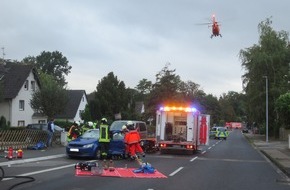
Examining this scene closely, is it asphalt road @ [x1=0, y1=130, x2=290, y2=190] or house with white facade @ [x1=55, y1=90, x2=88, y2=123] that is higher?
house with white facade @ [x1=55, y1=90, x2=88, y2=123]

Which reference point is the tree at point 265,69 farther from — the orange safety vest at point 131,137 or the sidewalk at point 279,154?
the orange safety vest at point 131,137

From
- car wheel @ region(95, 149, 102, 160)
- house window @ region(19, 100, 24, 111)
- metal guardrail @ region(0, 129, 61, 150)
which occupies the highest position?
house window @ region(19, 100, 24, 111)

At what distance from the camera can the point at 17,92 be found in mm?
53188

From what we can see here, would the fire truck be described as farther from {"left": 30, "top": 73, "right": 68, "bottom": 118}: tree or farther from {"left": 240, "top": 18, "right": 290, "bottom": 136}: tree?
{"left": 240, "top": 18, "right": 290, "bottom": 136}: tree

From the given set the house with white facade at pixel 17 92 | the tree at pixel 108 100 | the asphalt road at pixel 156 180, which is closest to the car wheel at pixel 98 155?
the asphalt road at pixel 156 180

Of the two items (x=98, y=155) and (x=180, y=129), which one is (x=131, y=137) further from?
(x=180, y=129)

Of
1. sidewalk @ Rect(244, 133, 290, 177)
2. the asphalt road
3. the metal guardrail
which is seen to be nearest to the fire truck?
sidewalk @ Rect(244, 133, 290, 177)

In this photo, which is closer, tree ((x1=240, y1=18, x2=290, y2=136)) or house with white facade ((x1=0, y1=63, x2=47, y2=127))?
house with white facade ((x1=0, y1=63, x2=47, y2=127))

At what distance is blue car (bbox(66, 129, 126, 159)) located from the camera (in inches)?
854

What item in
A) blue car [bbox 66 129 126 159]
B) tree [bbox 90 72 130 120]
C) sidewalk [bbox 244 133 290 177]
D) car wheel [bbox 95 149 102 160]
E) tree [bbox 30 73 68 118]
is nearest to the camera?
sidewalk [bbox 244 133 290 177]

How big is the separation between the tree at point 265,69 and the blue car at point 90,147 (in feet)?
125

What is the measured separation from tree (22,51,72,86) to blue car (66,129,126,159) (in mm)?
100327

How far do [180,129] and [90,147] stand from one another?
887cm

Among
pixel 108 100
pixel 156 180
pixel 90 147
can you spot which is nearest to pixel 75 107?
pixel 108 100
